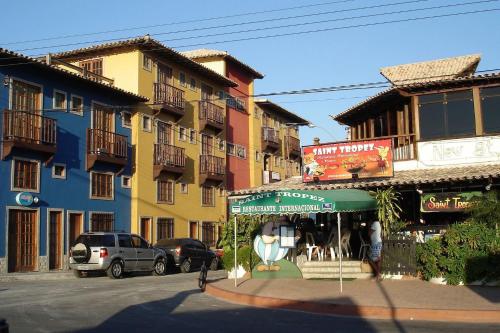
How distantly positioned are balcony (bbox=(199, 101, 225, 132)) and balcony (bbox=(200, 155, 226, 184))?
205 cm

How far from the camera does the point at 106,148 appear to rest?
1166 inches

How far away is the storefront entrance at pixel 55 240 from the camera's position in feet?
88.2

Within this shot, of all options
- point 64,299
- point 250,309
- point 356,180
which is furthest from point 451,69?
point 64,299

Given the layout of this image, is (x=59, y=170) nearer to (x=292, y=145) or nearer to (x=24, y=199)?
(x=24, y=199)

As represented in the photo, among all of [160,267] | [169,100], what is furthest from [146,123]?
A: [160,267]

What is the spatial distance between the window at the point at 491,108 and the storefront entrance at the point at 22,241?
18.3 meters

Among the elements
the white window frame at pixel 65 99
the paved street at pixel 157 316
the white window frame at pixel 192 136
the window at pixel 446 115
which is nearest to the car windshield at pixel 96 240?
the paved street at pixel 157 316

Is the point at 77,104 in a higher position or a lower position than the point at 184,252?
higher

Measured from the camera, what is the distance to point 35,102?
26.4 meters

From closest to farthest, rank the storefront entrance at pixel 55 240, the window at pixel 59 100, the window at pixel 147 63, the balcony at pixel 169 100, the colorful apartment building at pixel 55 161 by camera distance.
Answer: the colorful apartment building at pixel 55 161 → the storefront entrance at pixel 55 240 → the window at pixel 59 100 → the window at pixel 147 63 → the balcony at pixel 169 100

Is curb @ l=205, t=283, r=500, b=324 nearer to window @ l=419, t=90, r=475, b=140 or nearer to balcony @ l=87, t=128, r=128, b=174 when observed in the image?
window @ l=419, t=90, r=475, b=140

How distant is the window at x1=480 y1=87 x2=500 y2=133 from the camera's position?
19.2 meters

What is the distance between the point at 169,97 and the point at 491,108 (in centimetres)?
1990

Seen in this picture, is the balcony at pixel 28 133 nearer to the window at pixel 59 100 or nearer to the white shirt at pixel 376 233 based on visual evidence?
the window at pixel 59 100
